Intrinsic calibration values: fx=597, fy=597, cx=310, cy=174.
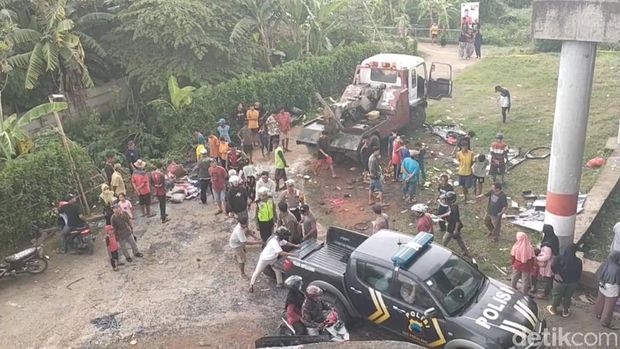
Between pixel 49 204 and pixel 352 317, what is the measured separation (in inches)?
299

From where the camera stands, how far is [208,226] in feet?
42.4

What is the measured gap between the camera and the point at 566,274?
8.70 metres

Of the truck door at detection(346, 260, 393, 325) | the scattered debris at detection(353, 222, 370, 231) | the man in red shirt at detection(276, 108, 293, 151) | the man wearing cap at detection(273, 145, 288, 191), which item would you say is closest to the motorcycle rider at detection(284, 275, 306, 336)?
the truck door at detection(346, 260, 393, 325)

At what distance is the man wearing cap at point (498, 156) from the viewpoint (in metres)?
13.4

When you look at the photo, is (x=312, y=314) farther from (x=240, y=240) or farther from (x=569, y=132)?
(x=569, y=132)

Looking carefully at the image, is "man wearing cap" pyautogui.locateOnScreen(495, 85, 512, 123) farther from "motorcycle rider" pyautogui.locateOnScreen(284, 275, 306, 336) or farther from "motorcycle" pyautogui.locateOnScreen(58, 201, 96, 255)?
"motorcycle" pyautogui.locateOnScreen(58, 201, 96, 255)

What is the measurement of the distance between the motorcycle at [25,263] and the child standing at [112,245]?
1365mm

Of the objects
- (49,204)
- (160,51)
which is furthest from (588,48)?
(160,51)

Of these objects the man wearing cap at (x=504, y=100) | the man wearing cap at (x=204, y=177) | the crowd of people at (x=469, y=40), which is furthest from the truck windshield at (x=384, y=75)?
the crowd of people at (x=469, y=40)

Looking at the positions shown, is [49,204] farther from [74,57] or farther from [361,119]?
[361,119]

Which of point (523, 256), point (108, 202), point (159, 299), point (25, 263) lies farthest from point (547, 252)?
point (25, 263)

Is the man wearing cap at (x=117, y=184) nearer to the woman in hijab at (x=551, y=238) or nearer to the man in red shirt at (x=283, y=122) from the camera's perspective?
the man in red shirt at (x=283, y=122)

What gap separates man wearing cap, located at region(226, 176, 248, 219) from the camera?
11.7 meters

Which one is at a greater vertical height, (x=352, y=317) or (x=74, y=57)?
(x=74, y=57)
